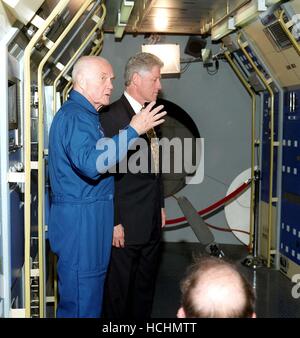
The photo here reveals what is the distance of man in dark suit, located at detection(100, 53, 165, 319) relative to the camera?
128 inches

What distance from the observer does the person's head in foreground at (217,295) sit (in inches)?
49.6

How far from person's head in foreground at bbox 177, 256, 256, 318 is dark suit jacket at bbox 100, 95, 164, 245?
6.10ft

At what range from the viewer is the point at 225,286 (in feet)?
4.25

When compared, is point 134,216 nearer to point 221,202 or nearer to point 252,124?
point 221,202

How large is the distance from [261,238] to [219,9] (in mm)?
2876

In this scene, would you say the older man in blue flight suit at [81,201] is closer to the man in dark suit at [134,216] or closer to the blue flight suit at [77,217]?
the blue flight suit at [77,217]

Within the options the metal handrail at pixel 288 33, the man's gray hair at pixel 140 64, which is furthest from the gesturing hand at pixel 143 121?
the metal handrail at pixel 288 33

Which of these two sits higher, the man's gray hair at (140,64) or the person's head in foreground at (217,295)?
the man's gray hair at (140,64)

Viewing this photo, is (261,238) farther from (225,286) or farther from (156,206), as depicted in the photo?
(225,286)

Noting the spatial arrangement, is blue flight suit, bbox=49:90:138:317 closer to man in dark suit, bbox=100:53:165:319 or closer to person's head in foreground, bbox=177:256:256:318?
man in dark suit, bbox=100:53:165:319

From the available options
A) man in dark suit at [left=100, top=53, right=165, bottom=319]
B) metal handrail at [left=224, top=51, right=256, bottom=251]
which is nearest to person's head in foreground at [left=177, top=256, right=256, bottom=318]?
man in dark suit at [left=100, top=53, right=165, bottom=319]

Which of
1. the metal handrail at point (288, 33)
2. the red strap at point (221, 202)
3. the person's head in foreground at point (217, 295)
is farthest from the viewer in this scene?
the red strap at point (221, 202)

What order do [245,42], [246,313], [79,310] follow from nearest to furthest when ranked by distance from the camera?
[246,313]
[79,310]
[245,42]
